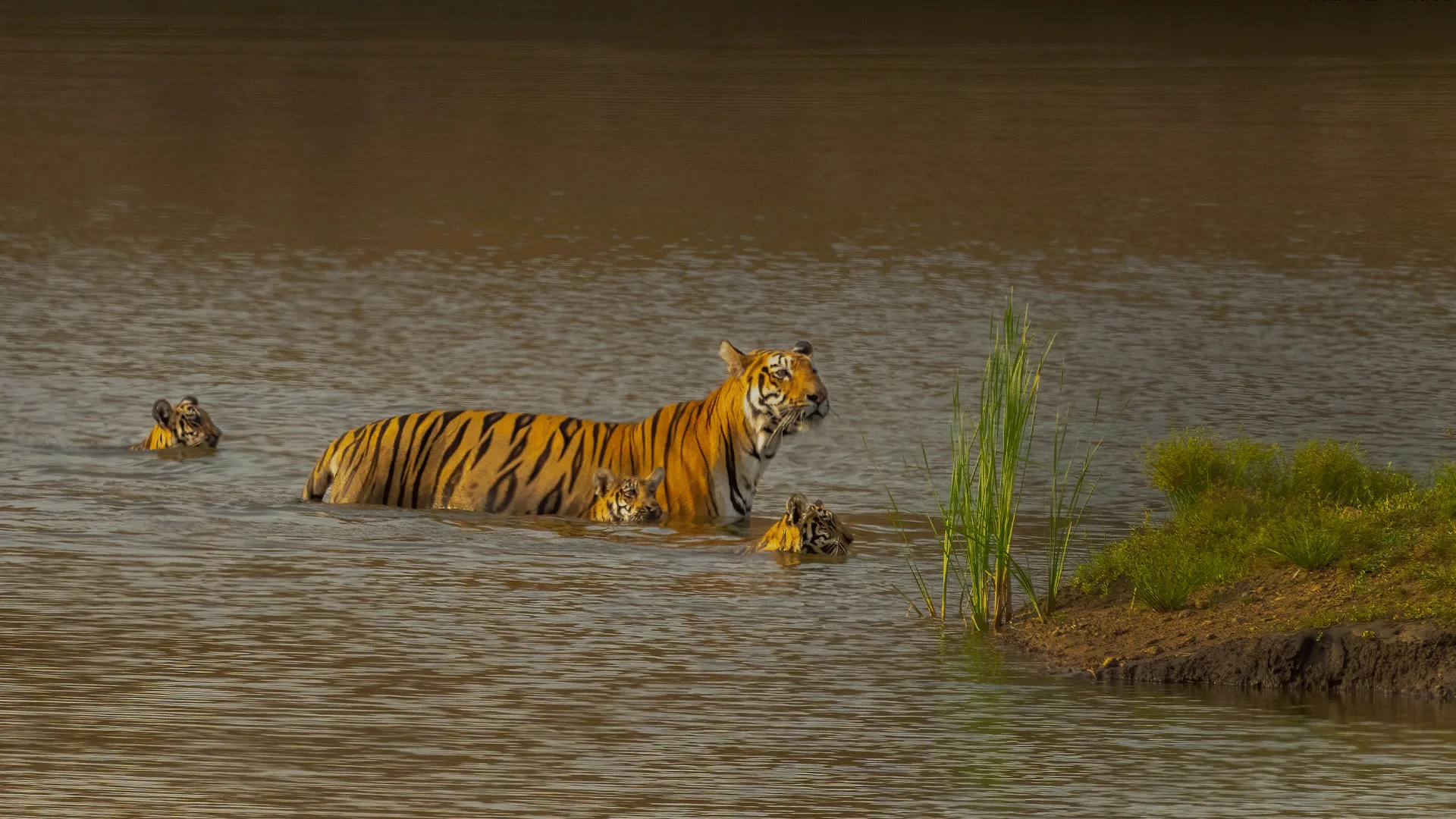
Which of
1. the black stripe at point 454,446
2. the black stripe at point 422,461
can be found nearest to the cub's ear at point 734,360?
the black stripe at point 454,446

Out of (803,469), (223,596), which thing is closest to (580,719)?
(223,596)

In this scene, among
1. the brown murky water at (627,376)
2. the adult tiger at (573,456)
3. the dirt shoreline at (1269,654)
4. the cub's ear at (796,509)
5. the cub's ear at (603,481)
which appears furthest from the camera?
the adult tiger at (573,456)

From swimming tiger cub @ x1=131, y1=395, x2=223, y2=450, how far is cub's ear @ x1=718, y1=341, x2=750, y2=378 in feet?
8.61

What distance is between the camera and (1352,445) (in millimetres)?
13547

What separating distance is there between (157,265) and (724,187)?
659 cm

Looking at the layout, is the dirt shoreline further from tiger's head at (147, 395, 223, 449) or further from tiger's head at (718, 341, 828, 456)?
tiger's head at (147, 395, 223, 449)

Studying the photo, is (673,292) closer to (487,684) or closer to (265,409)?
(265,409)

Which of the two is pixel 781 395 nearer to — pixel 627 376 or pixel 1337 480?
pixel 1337 480

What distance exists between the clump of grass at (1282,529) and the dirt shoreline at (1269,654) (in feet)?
0.80

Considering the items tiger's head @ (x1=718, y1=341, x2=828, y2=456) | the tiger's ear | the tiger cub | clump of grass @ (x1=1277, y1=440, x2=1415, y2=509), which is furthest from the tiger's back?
clump of grass @ (x1=1277, y1=440, x2=1415, y2=509)

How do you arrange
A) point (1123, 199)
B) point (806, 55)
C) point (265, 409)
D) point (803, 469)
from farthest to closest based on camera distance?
point (806, 55) < point (1123, 199) < point (265, 409) < point (803, 469)

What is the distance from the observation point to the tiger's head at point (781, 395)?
472 inches

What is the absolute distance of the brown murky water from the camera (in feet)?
24.8

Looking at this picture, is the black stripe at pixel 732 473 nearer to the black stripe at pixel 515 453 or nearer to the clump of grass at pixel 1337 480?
Result: the black stripe at pixel 515 453
